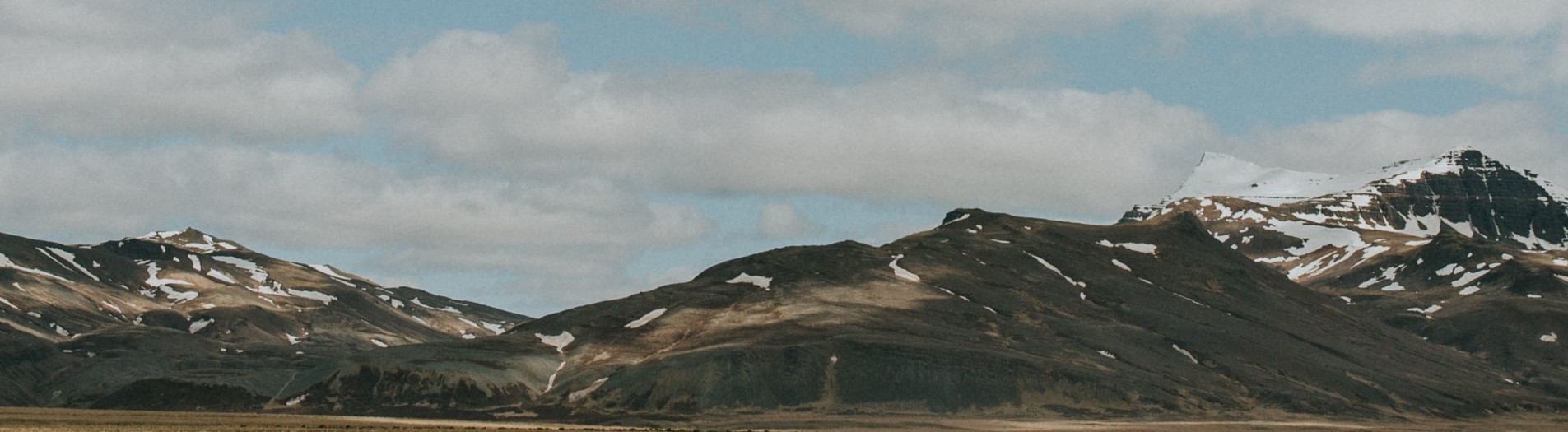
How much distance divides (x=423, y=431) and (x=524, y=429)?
1386 centimetres

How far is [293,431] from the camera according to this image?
179 m

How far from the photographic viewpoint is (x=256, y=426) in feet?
627

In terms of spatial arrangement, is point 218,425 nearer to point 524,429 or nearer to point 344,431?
point 344,431

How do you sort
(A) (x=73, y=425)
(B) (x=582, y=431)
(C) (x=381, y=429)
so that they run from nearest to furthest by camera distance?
(A) (x=73, y=425) < (C) (x=381, y=429) < (B) (x=582, y=431)

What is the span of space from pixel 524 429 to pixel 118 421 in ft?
144

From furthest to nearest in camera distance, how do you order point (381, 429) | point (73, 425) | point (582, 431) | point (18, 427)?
point (582, 431) → point (381, 429) → point (73, 425) → point (18, 427)

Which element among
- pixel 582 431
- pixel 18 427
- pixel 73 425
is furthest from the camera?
pixel 582 431

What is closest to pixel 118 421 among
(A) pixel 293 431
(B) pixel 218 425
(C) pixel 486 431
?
(B) pixel 218 425

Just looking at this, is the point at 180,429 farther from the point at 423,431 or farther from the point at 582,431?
the point at 582,431

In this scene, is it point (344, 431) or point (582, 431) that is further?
point (582, 431)

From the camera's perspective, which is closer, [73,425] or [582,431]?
[73,425]

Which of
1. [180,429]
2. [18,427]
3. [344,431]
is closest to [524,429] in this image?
[344,431]

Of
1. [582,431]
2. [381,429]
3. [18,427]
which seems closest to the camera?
[18,427]

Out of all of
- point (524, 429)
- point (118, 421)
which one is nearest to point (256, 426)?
point (118, 421)
